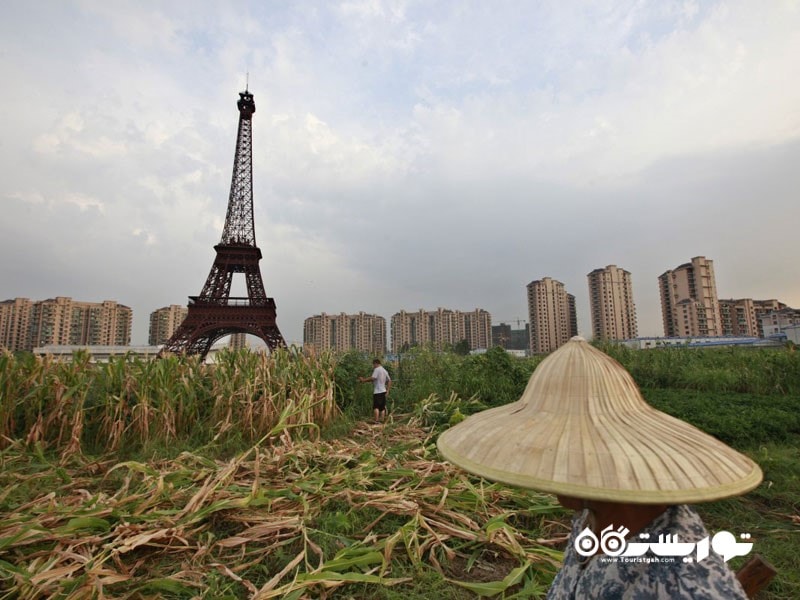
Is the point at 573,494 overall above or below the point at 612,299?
below

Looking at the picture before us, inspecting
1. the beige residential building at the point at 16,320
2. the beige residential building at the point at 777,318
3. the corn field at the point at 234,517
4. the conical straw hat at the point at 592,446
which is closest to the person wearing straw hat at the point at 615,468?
the conical straw hat at the point at 592,446

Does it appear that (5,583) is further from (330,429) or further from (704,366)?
(704,366)

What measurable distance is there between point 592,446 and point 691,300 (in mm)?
57839

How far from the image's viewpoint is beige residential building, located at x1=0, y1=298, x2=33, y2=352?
41438 millimetres

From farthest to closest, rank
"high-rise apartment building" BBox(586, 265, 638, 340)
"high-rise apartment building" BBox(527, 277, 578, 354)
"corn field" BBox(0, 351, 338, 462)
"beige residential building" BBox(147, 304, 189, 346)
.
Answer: "beige residential building" BBox(147, 304, 189, 346)
"high-rise apartment building" BBox(527, 277, 578, 354)
"high-rise apartment building" BBox(586, 265, 638, 340)
"corn field" BBox(0, 351, 338, 462)

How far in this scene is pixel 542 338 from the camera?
163ft

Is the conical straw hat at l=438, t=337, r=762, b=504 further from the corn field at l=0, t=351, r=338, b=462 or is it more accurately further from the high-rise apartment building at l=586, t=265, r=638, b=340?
the high-rise apartment building at l=586, t=265, r=638, b=340

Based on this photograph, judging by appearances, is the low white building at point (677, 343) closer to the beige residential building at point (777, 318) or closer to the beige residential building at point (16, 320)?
the beige residential building at point (777, 318)

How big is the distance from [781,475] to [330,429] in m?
4.91

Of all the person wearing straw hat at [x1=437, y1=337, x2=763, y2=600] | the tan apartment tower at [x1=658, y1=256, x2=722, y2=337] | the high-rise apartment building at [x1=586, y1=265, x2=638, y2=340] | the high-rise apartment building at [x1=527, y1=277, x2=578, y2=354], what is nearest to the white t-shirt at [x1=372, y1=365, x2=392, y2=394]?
the person wearing straw hat at [x1=437, y1=337, x2=763, y2=600]

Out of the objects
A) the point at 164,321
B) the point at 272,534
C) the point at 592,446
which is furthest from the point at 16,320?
the point at 592,446

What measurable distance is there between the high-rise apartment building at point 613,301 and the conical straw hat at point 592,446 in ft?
153

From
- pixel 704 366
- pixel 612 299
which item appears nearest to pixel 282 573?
pixel 704 366

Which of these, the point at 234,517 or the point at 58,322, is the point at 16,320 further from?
the point at 234,517
